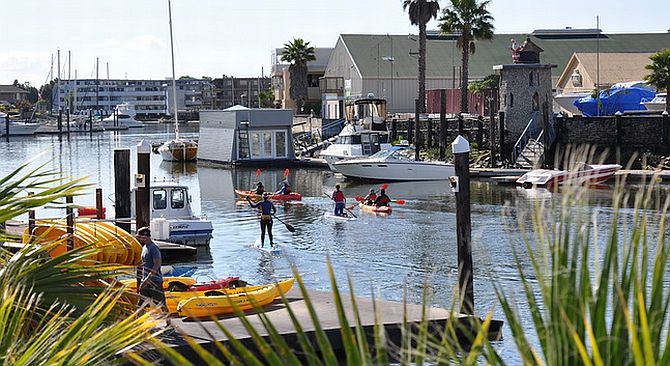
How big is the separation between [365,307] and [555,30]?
84.6m

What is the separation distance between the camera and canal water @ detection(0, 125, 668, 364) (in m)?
23.1

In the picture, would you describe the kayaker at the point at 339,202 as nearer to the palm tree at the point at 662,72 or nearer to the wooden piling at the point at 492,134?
the wooden piling at the point at 492,134

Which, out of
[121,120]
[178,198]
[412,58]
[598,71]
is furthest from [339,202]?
[121,120]

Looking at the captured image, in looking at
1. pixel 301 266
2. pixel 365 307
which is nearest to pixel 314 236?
pixel 301 266

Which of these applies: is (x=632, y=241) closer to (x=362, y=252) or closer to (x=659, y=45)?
(x=362, y=252)

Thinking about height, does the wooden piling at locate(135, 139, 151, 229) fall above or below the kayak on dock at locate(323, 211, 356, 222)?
above

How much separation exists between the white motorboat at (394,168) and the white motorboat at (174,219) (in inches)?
862

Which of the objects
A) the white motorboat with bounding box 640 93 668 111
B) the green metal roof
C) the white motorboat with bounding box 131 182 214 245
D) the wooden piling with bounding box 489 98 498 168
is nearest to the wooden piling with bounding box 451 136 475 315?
the white motorboat with bounding box 131 182 214 245

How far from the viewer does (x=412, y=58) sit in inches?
3521

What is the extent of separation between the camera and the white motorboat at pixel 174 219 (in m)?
27.0

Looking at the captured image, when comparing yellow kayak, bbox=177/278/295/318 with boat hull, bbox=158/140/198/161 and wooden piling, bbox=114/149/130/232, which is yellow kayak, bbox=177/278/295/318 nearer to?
wooden piling, bbox=114/149/130/232

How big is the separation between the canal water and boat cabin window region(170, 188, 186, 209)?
1.65 meters

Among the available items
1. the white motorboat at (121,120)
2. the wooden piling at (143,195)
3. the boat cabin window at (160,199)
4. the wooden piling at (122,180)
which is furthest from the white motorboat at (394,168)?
the white motorboat at (121,120)

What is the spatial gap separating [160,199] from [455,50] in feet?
214
